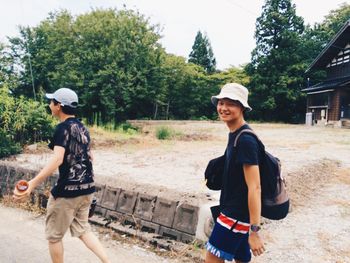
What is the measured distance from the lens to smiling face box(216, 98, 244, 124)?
7.03 ft

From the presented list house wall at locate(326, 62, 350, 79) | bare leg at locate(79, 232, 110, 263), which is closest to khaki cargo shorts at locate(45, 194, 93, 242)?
bare leg at locate(79, 232, 110, 263)

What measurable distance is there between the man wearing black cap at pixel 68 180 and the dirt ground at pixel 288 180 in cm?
136

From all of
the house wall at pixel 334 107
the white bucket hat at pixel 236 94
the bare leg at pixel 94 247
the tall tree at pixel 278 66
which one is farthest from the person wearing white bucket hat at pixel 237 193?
the tall tree at pixel 278 66

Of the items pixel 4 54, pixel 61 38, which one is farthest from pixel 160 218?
pixel 4 54

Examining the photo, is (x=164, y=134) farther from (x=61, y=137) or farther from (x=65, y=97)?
(x=61, y=137)

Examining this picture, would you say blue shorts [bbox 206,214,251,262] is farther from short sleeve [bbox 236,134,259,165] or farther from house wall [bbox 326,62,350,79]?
house wall [bbox 326,62,350,79]

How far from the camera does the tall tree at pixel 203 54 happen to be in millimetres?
36375

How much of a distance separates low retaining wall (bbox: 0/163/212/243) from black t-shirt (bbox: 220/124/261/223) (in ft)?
4.32

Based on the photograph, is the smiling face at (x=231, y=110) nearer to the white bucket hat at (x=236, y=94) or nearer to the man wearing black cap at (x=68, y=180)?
the white bucket hat at (x=236, y=94)

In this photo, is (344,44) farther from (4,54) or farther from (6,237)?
(4,54)

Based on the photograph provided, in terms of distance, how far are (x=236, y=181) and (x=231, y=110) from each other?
0.47 meters

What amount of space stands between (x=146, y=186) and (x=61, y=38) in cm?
2176

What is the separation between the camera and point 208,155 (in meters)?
8.95

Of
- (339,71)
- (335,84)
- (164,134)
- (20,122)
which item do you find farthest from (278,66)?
(20,122)
